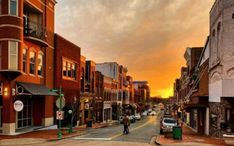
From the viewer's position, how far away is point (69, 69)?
44844mm

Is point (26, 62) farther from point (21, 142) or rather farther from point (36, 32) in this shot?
point (21, 142)

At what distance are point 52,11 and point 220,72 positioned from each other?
20.3 metres

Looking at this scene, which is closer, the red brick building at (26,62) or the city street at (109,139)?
the city street at (109,139)

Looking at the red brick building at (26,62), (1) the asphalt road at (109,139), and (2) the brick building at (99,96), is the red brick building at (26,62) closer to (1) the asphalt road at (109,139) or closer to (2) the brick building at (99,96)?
(1) the asphalt road at (109,139)

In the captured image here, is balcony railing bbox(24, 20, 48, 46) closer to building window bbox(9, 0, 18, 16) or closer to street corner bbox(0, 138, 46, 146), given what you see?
building window bbox(9, 0, 18, 16)

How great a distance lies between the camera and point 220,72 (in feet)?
89.1

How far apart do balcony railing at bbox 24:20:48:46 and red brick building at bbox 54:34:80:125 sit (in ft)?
15.5

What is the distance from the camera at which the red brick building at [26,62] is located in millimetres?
29203

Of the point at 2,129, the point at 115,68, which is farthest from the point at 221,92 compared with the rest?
the point at 115,68

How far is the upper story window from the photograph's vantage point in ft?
141

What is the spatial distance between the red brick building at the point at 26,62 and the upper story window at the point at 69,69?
379 centimetres

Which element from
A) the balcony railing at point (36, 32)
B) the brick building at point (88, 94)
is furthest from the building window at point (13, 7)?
the brick building at point (88, 94)

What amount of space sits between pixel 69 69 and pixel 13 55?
15.8 meters

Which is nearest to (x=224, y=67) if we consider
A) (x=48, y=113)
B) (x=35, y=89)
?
(x=35, y=89)
